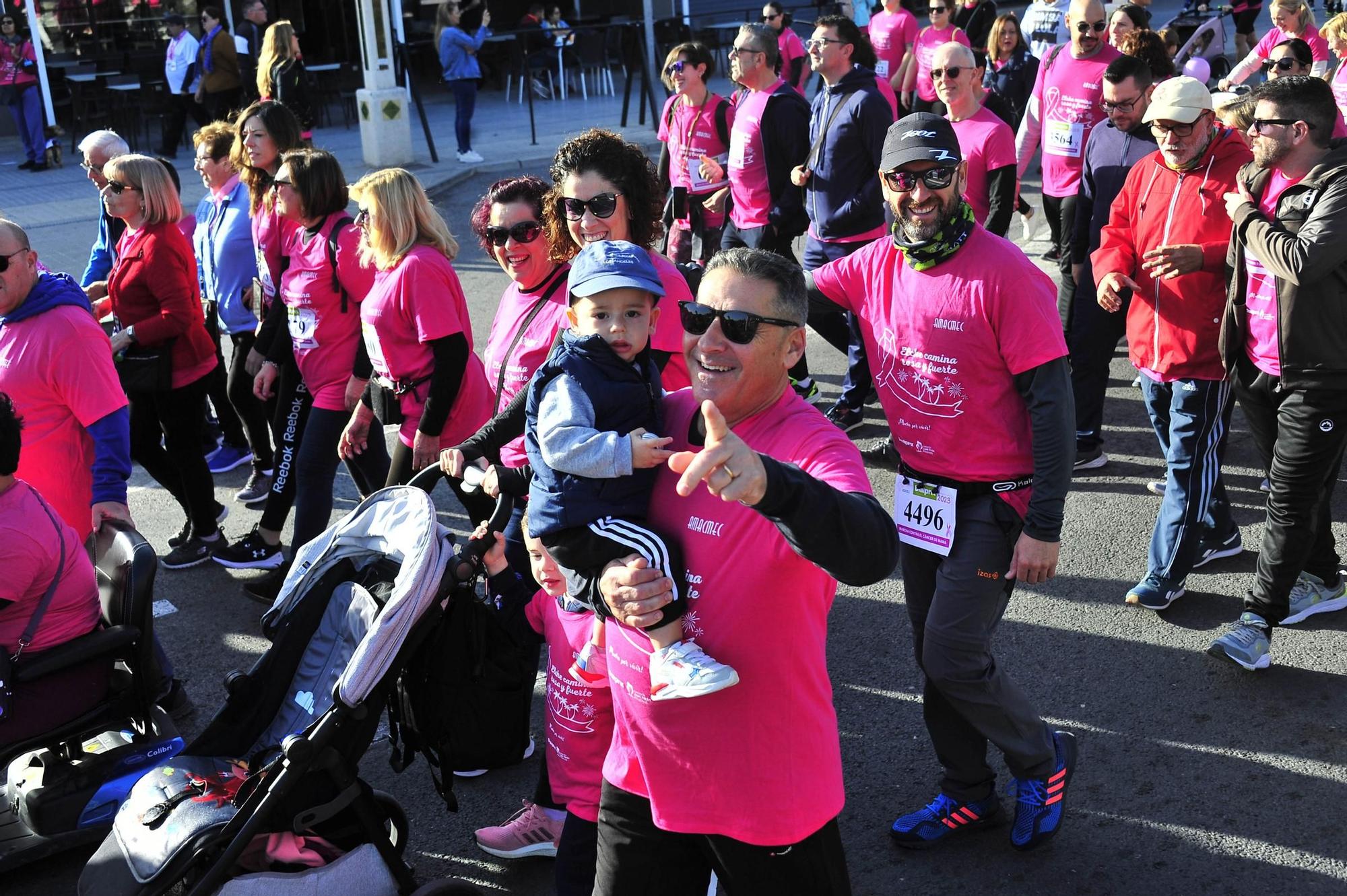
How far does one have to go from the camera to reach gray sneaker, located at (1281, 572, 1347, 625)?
520cm

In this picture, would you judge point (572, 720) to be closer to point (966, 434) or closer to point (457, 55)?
point (966, 434)

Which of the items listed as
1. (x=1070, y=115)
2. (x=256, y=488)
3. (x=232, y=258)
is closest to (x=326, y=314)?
(x=232, y=258)

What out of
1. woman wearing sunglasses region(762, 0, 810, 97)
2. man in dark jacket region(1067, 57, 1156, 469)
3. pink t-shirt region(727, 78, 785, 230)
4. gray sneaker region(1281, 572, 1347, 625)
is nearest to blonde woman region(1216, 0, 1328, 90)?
man in dark jacket region(1067, 57, 1156, 469)

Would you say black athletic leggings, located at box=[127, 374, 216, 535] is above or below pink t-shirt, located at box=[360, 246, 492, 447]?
below

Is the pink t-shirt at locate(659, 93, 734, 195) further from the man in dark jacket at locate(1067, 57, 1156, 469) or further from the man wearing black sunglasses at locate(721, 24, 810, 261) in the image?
the man in dark jacket at locate(1067, 57, 1156, 469)

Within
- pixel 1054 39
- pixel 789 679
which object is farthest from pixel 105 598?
pixel 1054 39

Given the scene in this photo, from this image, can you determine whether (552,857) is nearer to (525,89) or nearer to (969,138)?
(969,138)

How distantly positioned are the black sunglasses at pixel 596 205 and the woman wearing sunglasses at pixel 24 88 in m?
14.9

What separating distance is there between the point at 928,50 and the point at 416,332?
894cm

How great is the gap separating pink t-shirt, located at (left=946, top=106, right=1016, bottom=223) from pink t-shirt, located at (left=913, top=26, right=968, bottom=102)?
5369 mm

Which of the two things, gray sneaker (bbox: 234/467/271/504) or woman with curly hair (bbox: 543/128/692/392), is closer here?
woman with curly hair (bbox: 543/128/692/392)

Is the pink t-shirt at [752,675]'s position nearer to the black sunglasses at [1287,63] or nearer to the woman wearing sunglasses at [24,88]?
the black sunglasses at [1287,63]

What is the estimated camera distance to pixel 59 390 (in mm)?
4754

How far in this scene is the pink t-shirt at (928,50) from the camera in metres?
12.3
